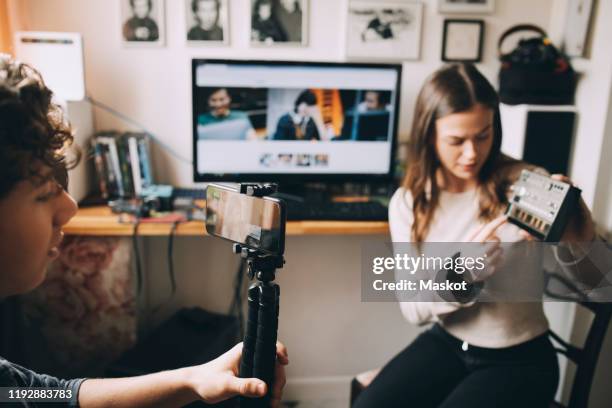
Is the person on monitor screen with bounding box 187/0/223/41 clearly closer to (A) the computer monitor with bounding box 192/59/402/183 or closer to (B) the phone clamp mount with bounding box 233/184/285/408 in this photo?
(A) the computer monitor with bounding box 192/59/402/183

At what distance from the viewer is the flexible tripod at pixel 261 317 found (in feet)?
2.02

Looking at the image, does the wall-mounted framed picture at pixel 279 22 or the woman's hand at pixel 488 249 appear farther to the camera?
the wall-mounted framed picture at pixel 279 22

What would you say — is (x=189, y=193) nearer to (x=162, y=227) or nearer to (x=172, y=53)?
(x=162, y=227)

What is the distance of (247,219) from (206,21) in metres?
1.38

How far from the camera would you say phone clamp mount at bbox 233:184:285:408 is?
2.01ft

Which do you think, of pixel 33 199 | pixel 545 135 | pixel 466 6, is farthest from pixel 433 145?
pixel 33 199

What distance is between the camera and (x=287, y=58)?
1858 millimetres

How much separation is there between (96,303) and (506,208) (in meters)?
1.26

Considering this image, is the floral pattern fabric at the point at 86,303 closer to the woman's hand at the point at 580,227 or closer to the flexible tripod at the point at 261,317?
the flexible tripod at the point at 261,317

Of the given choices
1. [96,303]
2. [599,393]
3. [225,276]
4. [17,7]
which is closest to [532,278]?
[599,393]

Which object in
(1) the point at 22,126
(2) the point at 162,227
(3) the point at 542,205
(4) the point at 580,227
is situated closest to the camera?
(1) the point at 22,126

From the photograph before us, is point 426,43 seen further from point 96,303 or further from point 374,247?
point 96,303

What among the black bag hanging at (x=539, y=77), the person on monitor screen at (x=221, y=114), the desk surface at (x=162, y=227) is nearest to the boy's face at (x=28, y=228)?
the desk surface at (x=162, y=227)

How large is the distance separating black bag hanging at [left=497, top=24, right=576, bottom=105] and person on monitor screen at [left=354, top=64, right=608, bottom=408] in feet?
1.39
